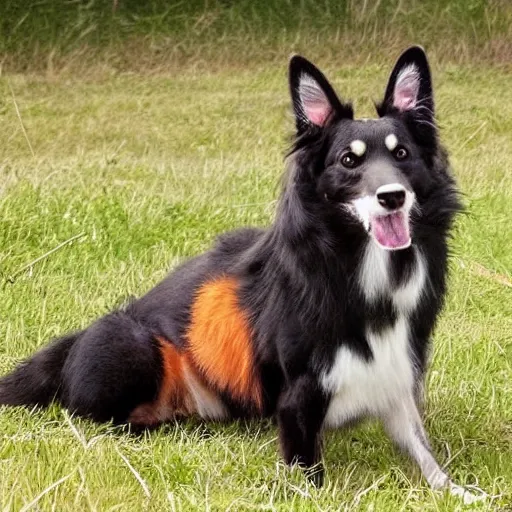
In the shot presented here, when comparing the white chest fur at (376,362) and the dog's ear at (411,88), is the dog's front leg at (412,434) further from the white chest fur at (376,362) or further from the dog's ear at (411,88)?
the dog's ear at (411,88)

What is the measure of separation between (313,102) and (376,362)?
0.93 m

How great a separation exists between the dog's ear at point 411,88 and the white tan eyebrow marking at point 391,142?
0.20 meters

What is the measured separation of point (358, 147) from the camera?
11.0 ft

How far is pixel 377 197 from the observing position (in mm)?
3238

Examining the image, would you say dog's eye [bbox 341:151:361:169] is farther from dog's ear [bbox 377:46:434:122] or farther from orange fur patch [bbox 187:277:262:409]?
orange fur patch [bbox 187:277:262:409]

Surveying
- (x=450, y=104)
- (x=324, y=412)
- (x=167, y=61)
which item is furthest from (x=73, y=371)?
(x=167, y=61)

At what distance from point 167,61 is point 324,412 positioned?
8.70m

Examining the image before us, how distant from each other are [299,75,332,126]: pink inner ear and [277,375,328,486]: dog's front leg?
90cm

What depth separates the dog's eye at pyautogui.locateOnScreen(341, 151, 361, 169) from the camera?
336 cm

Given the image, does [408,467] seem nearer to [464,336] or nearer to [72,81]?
[464,336]

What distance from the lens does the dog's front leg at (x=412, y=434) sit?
3699 millimetres

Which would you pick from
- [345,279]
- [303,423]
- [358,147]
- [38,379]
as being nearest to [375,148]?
[358,147]

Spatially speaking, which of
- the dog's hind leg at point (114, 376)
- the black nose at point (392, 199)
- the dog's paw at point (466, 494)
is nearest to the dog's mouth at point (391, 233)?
the black nose at point (392, 199)

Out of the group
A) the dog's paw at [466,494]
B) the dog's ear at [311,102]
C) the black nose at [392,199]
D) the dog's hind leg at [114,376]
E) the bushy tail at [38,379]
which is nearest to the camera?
the black nose at [392,199]
